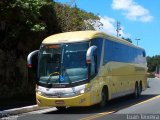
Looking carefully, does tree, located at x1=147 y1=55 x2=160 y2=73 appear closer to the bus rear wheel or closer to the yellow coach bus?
the bus rear wheel

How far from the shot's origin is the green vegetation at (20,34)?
89.6 feet

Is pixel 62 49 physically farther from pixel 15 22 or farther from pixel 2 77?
pixel 2 77

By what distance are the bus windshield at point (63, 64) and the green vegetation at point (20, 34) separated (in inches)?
316

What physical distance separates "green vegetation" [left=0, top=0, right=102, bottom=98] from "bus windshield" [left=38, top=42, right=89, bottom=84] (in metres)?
8.02

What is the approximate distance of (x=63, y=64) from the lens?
19.0 meters

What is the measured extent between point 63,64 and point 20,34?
10.4 meters

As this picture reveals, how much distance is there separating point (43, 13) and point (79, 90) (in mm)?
13358

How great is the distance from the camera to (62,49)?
19281 millimetres

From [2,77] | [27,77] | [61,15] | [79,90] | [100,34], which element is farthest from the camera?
[61,15]

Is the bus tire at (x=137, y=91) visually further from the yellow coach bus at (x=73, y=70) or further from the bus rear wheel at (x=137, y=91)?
the yellow coach bus at (x=73, y=70)

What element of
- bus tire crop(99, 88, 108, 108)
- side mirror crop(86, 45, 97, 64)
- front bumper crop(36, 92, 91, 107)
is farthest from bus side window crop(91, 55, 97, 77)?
bus tire crop(99, 88, 108, 108)

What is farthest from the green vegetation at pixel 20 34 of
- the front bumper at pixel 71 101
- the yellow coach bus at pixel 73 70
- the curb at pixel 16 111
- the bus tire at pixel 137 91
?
the front bumper at pixel 71 101

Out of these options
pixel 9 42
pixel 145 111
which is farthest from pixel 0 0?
pixel 145 111

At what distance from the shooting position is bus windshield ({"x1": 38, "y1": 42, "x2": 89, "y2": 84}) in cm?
1881
